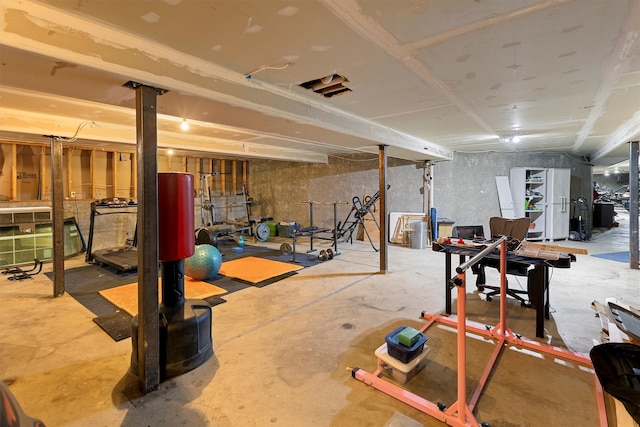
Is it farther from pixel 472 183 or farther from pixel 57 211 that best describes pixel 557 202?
pixel 57 211

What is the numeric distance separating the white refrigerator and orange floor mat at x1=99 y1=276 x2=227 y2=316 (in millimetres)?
7772

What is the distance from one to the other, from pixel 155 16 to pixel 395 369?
2.66m

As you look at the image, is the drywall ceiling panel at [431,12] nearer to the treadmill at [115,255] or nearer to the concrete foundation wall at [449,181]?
→ the treadmill at [115,255]

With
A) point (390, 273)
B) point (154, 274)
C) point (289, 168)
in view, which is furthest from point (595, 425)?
point (289, 168)

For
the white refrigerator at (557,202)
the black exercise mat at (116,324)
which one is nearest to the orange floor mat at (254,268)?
the black exercise mat at (116,324)

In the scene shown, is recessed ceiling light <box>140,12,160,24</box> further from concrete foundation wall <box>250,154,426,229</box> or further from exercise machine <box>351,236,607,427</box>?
concrete foundation wall <box>250,154,426,229</box>

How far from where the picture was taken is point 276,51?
206 centimetres

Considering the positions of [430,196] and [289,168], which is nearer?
[430,196]

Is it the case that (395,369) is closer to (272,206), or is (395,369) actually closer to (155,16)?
(155,16)

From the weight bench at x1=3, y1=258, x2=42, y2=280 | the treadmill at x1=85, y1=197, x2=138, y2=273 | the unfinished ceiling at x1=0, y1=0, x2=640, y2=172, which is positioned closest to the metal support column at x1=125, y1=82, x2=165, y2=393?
the unfinished ceiling at x1=0, y1=0, x2=640, y2=172

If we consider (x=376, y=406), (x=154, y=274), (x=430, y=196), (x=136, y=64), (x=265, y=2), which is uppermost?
(x=265, y=2)

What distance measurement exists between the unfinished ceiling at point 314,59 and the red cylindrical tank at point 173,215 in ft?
2.12

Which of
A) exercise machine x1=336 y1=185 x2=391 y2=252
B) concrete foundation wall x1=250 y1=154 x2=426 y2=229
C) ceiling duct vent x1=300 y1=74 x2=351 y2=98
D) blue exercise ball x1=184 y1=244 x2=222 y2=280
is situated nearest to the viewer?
ceiling duct vent x1=300 y1=74 x2=351 y2=98

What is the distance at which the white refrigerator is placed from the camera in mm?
7531
